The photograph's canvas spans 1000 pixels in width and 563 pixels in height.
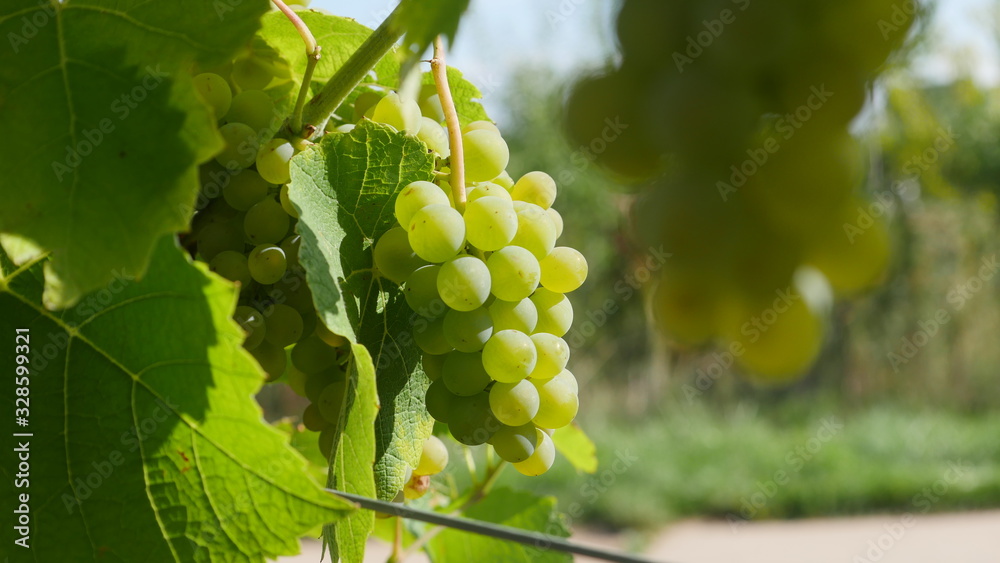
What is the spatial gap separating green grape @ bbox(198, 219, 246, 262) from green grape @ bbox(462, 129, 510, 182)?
0.45ft

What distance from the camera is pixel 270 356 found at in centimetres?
47

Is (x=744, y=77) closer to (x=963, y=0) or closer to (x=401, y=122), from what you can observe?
(x=963, y=0)

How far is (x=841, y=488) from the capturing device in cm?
517

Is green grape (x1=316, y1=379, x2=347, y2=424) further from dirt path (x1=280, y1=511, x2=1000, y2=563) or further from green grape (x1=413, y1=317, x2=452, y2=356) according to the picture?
dirt path (x1=280, y1=511, x2=1000, y2=563)

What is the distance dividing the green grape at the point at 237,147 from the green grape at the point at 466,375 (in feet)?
0.53

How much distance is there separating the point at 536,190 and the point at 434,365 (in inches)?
4.5

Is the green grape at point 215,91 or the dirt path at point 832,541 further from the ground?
the dirt path at point 832,541

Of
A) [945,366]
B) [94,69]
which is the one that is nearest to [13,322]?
[94,69]

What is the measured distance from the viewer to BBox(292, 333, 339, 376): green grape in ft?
1.55

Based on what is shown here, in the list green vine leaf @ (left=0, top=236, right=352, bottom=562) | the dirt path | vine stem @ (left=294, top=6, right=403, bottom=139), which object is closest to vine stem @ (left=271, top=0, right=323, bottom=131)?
vine stem @ (left=294, top=6, right=403, bottom=139)

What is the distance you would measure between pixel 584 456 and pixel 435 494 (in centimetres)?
16

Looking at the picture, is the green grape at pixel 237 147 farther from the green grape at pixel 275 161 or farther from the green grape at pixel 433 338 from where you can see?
the green grape at pixel 433 338

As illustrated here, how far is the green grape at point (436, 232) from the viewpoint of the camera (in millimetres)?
399

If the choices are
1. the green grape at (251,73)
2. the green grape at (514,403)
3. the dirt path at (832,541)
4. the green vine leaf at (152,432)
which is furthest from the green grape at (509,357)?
the dirt path at (832,541)
